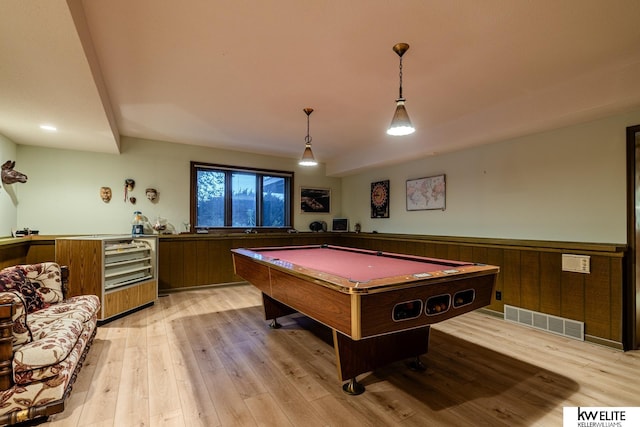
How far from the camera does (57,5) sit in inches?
58.2

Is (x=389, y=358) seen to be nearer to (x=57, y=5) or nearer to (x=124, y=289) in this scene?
(x=57, y=5)

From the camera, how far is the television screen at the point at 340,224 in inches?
264

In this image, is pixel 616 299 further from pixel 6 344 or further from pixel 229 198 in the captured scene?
pixel 229 198

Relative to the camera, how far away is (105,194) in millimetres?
4719

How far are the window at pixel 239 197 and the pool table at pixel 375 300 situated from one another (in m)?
3.23

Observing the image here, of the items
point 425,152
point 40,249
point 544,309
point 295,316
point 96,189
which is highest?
point 425,152

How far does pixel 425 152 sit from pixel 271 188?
3248mm

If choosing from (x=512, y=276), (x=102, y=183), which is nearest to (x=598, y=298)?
(x=512, y=276)

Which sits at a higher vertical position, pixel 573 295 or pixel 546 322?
pixel 573 295

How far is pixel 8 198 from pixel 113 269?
1.76 metres

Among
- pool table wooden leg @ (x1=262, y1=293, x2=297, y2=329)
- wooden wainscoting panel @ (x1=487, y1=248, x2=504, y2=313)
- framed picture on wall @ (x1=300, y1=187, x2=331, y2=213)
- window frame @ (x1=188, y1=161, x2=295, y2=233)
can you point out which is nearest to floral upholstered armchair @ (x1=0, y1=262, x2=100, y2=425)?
pool table wooden leg @ (x1=262, y1=293, x2=297, y2=329)

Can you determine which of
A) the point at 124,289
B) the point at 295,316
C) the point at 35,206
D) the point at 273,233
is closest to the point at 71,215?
the point at 35,206

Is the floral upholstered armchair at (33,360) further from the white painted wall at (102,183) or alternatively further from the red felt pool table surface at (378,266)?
the white painted wall at (102,183)

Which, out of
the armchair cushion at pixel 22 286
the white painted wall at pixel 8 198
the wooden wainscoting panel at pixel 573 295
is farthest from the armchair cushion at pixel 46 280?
the wooden wainscoting panel at pixel 573 295
